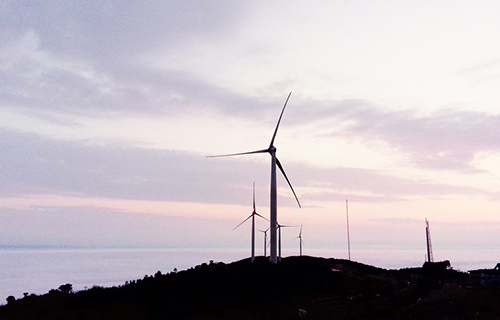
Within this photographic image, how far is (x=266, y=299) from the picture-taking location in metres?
42.4

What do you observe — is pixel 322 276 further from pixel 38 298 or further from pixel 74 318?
pixel 38 298

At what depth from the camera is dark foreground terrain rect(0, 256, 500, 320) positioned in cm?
3603

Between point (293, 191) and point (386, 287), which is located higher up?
point (293, 191)

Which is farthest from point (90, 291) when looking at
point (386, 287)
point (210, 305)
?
point (386, 287)

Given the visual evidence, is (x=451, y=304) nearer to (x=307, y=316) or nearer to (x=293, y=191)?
(x=307, y=316)

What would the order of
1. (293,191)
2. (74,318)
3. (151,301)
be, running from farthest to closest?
(293,191) → (151,301) → (74,318)

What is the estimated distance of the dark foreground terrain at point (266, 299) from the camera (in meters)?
36.0

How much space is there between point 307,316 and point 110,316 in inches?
645

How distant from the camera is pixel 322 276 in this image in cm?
5131

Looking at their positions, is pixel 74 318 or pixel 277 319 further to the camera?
pixel 74 318

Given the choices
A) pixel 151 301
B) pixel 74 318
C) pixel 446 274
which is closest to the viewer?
pixel 74 318

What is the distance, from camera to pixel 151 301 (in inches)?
1704

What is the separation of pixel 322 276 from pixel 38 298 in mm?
29775

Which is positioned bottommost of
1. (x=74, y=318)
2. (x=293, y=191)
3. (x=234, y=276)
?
(x=74, y=318)
